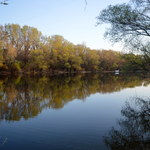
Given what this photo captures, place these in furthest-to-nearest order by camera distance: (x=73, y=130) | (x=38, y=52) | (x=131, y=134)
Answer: (x=38, y=52), (x=73, y=130), (x=131, y=134)

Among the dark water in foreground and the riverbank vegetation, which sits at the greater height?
the riverbank vegetation

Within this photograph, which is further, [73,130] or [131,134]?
[73,130]

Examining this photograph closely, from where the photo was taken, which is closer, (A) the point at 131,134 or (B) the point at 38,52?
(A) the point at 131,134

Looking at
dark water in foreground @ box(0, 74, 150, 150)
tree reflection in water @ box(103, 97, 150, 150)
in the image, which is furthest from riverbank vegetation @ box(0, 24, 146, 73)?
tree reflection in water @ box(103, 97, 150, 150)

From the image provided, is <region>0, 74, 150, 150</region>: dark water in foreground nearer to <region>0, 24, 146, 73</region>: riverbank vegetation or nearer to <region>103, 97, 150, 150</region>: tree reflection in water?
<region>103, 97, 150, 150</region>: tree reflection in water

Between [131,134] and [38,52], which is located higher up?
[38,52]

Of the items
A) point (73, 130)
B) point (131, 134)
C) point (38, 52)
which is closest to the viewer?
point (131, 134)

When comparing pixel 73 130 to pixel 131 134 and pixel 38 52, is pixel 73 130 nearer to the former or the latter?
pixel 131 134

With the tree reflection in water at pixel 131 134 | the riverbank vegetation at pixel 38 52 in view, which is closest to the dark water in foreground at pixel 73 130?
the tree reflection in water at pixel 131 134

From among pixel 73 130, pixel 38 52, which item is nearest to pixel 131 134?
pixel 73 130

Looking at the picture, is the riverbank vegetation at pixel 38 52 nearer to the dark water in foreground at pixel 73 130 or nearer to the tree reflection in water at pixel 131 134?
the dark water in foreground at pixel 73 130

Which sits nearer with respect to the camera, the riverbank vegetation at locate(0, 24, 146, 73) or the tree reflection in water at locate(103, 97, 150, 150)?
the tree reflection in water at locate(103, 97, 150, 150)

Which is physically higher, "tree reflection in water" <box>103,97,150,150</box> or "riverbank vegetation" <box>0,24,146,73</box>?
"riverbank vegetation" <box>0,24,146,73</box>

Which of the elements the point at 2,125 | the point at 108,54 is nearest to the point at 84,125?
the point at 2,125
